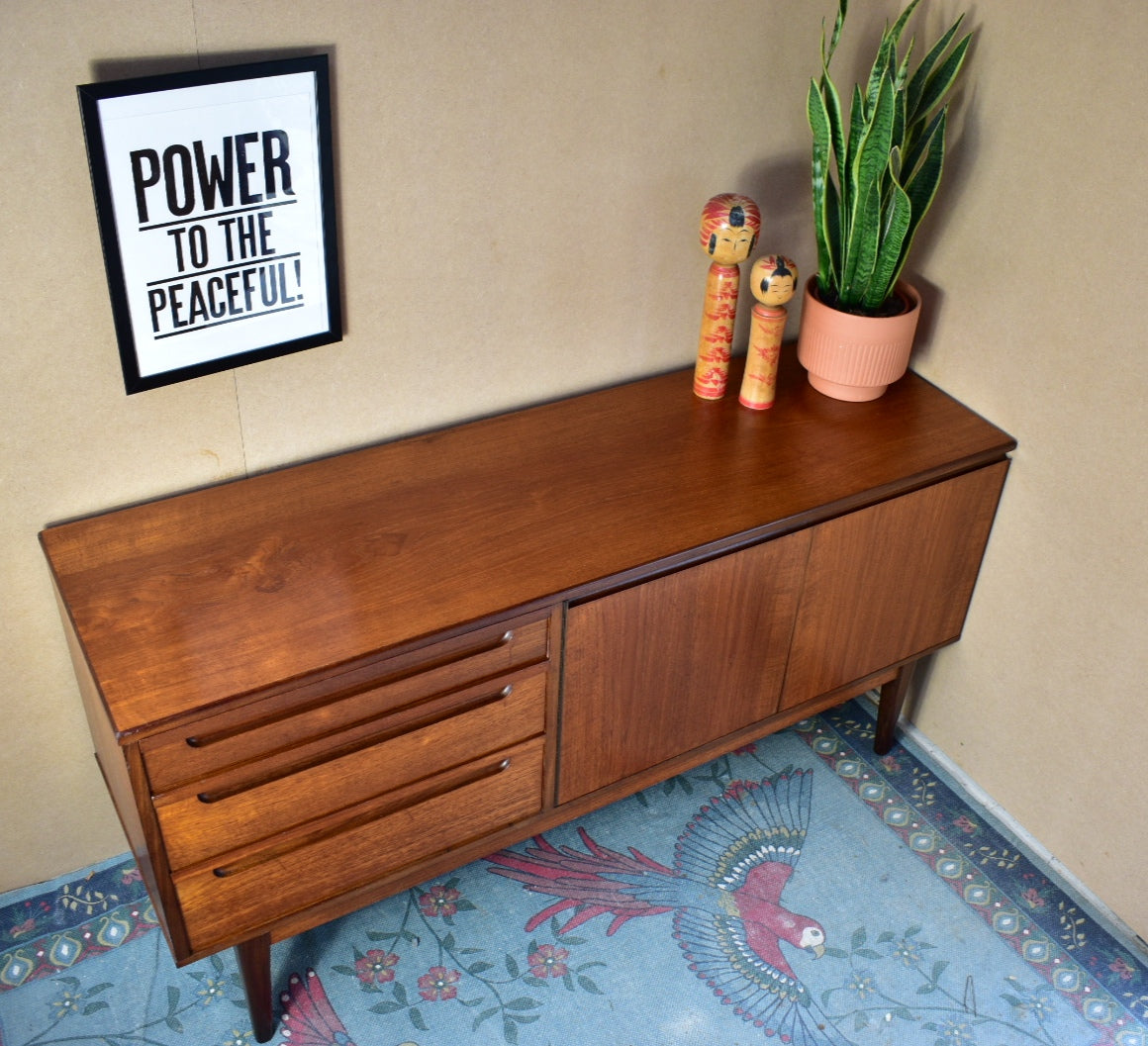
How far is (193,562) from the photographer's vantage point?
114cm

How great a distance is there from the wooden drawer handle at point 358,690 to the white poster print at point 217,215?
0.37 m

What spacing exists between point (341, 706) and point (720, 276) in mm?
647

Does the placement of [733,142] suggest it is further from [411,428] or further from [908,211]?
[411,428]

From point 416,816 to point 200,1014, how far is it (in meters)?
0.38

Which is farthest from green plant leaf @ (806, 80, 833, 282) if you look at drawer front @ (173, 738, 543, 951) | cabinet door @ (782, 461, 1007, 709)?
drawer front @ (173, 738, 543, 951)

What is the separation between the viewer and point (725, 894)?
4.81 ft

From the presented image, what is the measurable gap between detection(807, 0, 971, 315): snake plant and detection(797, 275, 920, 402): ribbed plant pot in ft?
0.12

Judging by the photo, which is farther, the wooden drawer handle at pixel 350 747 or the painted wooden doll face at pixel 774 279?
the painted wooden doll face at pixel 774 279

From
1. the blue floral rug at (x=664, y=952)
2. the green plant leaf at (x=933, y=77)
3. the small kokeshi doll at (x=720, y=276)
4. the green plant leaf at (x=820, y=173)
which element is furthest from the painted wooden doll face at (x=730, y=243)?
the blue floral rug at (x=664, y=952)

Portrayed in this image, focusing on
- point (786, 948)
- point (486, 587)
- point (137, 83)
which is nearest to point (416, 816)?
point (486, 587)

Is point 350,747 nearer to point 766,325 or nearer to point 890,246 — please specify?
point 766,325

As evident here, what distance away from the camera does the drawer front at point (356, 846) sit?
1110 mm

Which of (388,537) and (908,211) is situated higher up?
(908,211)

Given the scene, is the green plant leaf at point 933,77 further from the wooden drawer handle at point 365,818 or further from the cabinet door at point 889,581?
the wooden drawer handle at point 365,818
